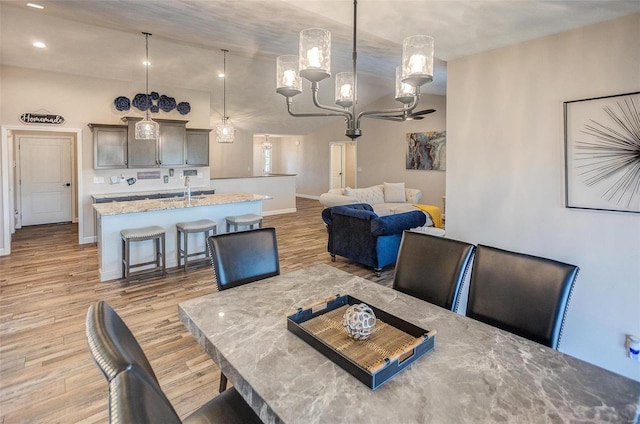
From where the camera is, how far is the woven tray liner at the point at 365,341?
1195 millimetres

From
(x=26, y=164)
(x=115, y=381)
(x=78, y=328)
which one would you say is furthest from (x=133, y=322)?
(x=26, y=164)

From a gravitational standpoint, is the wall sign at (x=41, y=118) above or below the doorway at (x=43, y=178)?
above

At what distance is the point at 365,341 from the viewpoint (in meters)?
1.33

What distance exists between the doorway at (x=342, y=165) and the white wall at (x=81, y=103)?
6.07 meters

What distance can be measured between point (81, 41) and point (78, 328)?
12.8 feet

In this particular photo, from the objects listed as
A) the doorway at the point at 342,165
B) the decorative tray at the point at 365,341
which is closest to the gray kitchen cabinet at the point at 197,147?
the doorway at the point at 342,165

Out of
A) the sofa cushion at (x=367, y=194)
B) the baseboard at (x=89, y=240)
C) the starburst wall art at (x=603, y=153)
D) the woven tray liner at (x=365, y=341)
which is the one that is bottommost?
the baseboard at (x=89, y=240)

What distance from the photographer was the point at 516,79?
247 centimetres

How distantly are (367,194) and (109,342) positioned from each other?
284 inches

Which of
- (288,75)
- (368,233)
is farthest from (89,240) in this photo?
(288,75)

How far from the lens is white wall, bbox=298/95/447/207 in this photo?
8.60 meters

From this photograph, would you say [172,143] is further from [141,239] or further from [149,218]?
[141,239]

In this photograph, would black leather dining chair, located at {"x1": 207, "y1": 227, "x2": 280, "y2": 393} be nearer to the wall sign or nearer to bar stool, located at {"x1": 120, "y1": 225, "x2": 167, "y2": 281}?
bar stool, located at {"x1": 120, "y1": 225, "x2": 167, "y2": 281}

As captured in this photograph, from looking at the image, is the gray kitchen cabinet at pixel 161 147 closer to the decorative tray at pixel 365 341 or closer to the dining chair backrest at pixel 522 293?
the decorative tray at pixel 365 341
